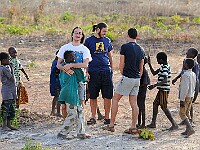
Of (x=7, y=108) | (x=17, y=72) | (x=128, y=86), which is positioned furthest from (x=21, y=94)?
(x=128, y=86)

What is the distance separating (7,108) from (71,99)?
1.11 meters

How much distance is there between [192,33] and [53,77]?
11.4 meters

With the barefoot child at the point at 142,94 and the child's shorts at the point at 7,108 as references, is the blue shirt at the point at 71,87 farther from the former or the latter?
the barefoot child at the point at 142,94

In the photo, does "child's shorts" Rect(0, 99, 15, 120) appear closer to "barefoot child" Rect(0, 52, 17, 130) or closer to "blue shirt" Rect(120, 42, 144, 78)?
"barefoot child" Rect(0, 52, 17, 130)

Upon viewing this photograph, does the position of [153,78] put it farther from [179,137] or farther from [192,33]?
[192,33]

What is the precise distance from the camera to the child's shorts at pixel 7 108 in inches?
294

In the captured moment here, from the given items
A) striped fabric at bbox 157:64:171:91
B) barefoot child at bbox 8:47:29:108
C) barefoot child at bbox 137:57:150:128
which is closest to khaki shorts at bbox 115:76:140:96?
barefoot child at bbox 137:57:150:128

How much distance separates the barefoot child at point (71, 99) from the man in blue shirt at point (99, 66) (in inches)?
33.7

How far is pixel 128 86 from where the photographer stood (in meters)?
7.34

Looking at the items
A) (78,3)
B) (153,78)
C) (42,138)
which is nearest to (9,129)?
(42,138)

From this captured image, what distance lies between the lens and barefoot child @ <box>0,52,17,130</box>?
736cm

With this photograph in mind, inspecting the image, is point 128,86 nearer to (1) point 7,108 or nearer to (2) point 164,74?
(2) point 164,74

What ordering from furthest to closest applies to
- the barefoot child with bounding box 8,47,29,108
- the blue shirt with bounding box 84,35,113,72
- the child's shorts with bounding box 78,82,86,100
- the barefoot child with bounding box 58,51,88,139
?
the barefoot child with bounding box 8,47,29,108
the blue shirt with bounding box 84,35,113,72
the child's shorts with bounding box 78,82,86,100
the barefoot child with bounding box 58,51,88,139

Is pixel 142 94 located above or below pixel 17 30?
below
